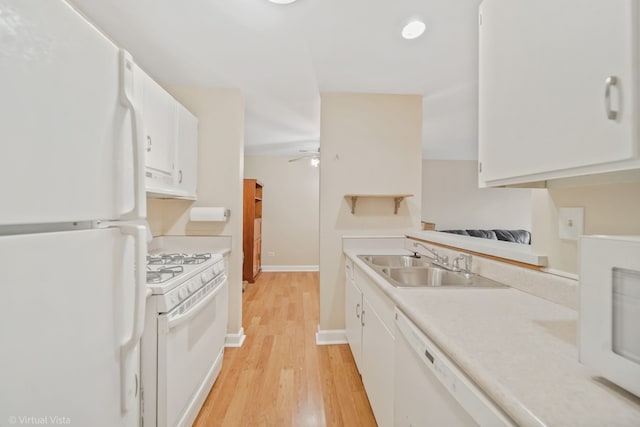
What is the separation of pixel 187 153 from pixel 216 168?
0.31 m

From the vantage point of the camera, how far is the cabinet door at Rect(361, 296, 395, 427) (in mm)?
1291

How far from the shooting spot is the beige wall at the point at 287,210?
5.70 metres

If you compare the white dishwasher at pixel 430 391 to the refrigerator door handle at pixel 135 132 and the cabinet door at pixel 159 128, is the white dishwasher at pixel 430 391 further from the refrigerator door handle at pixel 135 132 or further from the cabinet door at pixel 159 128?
the cabinet door at pixel 159 128

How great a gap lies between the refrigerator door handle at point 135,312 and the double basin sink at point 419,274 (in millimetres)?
1053

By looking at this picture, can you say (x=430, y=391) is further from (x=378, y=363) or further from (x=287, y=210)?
(x=287, y=210)

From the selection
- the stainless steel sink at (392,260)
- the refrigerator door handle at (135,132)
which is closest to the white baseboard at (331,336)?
the stainless steel sink at (392,260)

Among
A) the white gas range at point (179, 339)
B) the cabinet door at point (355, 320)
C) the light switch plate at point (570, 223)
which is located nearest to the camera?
the light switch plate at point (570, 223)

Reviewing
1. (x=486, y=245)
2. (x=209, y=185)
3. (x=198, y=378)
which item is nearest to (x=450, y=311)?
(x=486, y=245)

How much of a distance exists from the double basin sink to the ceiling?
1.56 m

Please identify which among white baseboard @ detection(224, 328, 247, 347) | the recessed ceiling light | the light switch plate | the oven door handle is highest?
the recessed ceiling light

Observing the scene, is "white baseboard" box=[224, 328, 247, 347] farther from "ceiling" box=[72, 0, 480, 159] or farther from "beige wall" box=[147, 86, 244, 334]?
"ceiling" box=[72, 0, 480, 159]

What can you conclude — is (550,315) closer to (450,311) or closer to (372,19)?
(450,311)

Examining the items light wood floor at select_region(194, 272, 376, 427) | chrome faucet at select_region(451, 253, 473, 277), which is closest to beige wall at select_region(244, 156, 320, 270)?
light wood floor at select_region(194, 272, 376, 427)

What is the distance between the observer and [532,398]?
1.75ft
